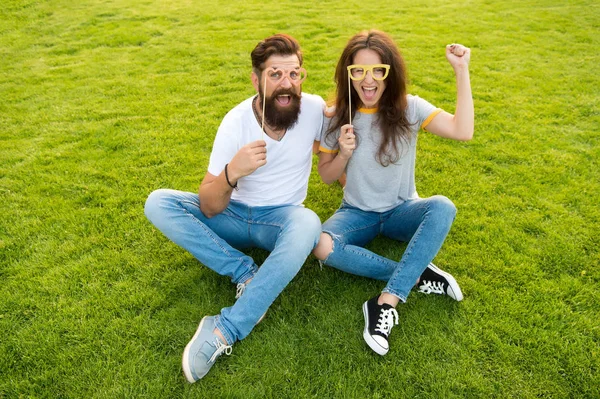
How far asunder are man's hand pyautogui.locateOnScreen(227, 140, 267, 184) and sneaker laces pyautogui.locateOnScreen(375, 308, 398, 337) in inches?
50.0

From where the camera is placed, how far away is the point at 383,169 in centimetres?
319

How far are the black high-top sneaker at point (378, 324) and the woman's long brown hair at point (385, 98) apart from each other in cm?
105

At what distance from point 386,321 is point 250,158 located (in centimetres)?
138

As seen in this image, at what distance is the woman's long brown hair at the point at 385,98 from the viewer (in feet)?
9.80

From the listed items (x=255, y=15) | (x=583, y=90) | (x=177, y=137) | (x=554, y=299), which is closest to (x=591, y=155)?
(x=583, y=90)

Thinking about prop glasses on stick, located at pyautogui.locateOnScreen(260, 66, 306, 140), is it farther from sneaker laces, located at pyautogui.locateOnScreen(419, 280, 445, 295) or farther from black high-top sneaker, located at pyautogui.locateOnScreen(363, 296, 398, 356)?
sneaker laces, located at pyautogui.locateOnScreen(419, 280, 445, 295)

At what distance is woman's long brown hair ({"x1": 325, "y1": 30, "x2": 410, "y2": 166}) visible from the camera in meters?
2.99

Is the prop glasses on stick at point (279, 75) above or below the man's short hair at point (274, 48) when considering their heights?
below

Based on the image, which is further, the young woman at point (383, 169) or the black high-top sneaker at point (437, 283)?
the black high-top sneaker at point (437, 283)

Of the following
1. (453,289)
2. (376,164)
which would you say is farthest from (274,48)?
(453,289)

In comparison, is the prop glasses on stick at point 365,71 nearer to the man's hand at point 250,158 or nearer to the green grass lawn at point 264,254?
the man's hand at point 250,158

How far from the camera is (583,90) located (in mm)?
6055

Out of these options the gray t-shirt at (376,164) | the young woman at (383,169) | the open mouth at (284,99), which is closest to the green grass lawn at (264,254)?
the young woman at (383,169)

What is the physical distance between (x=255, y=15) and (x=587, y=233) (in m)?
7.87
